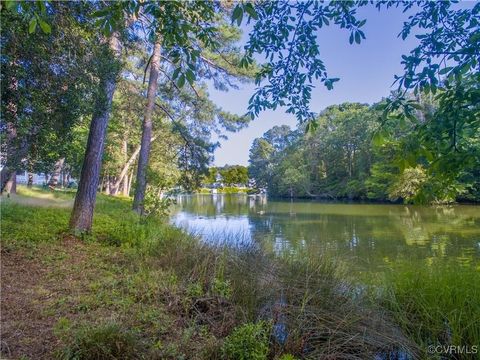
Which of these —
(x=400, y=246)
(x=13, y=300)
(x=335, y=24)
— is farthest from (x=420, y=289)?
(x=400, y=246)

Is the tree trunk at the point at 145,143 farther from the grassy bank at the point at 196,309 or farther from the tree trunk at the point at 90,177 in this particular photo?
the grassy bank at the point at 196,309

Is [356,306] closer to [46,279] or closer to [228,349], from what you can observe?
[228,349]

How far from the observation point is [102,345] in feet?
6.60

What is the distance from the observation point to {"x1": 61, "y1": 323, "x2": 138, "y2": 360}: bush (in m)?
1.99

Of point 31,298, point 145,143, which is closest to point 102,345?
point 31,298

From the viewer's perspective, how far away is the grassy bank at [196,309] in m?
2.16

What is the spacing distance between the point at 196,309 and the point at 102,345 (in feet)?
3.47

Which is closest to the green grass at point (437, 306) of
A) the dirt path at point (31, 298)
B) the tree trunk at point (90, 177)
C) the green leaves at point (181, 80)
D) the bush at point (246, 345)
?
the bush at point (246, 345)

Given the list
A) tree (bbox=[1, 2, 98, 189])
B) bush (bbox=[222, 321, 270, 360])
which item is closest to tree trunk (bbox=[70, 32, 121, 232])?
tree (bbox=[1, 2, 98, 189])

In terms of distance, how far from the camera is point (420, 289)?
316cm

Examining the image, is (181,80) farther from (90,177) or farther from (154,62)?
(154,62)

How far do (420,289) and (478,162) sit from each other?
1844mm

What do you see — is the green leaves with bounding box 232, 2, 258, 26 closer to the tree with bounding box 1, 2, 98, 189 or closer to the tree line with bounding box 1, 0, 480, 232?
the tree line with bounding box 1, 0, 480, 232

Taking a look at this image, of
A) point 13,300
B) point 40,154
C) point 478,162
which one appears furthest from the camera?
point 40,154
